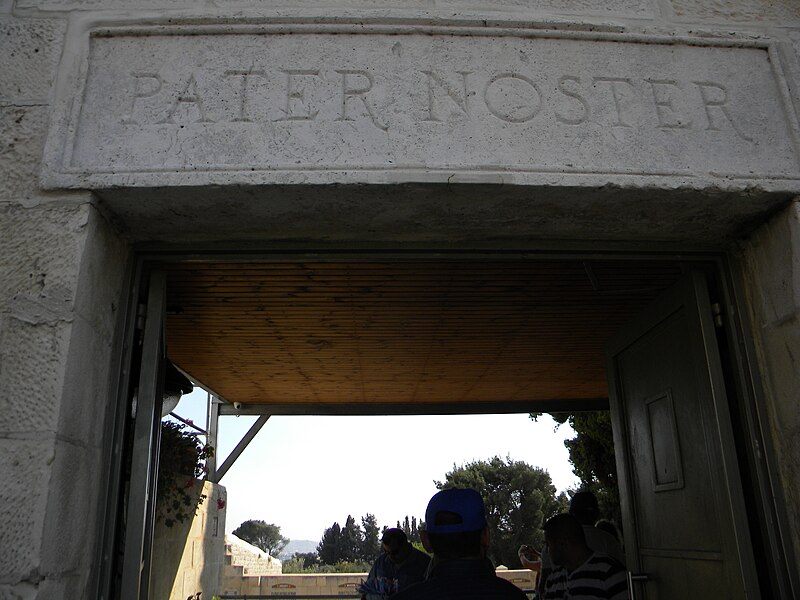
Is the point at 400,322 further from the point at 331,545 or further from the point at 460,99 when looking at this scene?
the point at 331,545

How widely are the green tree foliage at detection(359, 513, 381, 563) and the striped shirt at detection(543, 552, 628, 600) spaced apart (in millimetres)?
30902

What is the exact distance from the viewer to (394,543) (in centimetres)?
448

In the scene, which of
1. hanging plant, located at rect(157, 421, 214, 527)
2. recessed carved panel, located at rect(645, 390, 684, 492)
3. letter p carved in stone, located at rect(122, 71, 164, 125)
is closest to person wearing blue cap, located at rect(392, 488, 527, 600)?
recessed carved panel, located at rect(645, 390, 684, 492)

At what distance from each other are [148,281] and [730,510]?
235cm

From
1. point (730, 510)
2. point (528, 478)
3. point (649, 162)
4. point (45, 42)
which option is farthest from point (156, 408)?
point (528, 478)

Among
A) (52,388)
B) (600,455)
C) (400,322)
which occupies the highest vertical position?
(400,322)

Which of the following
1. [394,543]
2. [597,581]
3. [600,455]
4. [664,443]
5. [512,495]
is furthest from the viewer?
[512,495]

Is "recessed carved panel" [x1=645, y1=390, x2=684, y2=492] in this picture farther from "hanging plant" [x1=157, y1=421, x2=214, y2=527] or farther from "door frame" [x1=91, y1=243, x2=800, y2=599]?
"hanging plant" [x1=157, y1=421, x2=214, y2=527]

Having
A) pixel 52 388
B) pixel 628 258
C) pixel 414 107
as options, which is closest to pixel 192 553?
pixel 52 388

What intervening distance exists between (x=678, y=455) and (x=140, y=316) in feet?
7.68

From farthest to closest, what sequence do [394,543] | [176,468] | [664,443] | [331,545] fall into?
[331,545] < [176,468] < [394,543] < [664,443]

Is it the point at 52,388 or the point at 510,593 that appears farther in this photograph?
the point at 52,388

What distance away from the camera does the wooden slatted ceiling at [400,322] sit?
11.1 feet

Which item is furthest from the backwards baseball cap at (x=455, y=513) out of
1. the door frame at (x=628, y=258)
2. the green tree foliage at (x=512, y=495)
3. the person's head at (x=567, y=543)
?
the green tree foliage at (x=512, y=495)
